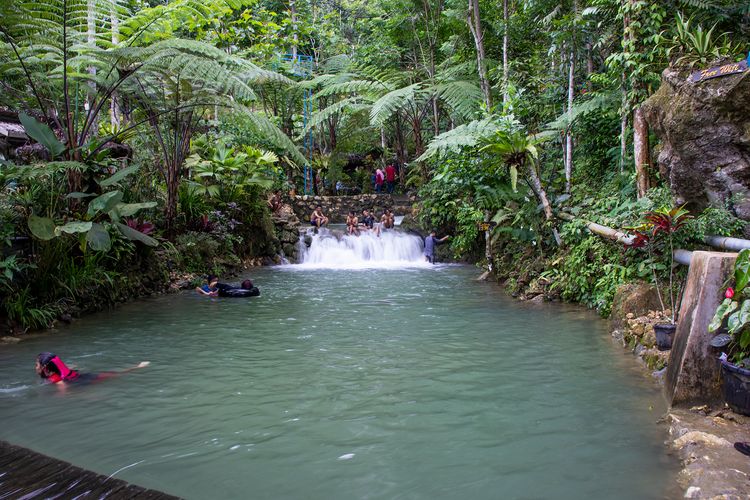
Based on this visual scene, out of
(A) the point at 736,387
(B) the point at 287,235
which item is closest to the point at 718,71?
(A) the point at 736,387

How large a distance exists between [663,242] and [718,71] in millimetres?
1933

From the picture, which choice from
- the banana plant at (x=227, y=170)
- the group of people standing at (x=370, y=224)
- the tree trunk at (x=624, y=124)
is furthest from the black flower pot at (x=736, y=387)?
the group of people standing at (x=370, y=224)

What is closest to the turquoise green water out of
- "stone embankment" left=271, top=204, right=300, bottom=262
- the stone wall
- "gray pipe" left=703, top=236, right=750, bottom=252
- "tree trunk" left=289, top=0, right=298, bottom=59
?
"gray pipe" left=703, top=236, right=750, bottom=252

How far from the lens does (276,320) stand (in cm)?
727

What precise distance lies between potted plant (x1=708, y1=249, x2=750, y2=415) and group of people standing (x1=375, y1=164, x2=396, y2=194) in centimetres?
1706

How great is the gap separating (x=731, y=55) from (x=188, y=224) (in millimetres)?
9911

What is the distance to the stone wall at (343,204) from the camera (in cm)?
1847

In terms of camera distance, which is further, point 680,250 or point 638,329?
point 680,250

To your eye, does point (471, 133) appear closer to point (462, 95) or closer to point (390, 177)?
point (462, 95)

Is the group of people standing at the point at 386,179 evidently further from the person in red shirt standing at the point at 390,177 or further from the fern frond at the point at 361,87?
the fern frond at the point at 361,87

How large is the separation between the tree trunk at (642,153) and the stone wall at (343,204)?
11.1 meters

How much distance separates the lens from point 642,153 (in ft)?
24.7

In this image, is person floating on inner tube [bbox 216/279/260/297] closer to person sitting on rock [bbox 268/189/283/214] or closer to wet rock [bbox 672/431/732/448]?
person sitting on rock [bbox 268/189/283/214]

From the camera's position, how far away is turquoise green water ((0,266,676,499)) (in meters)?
3.05
